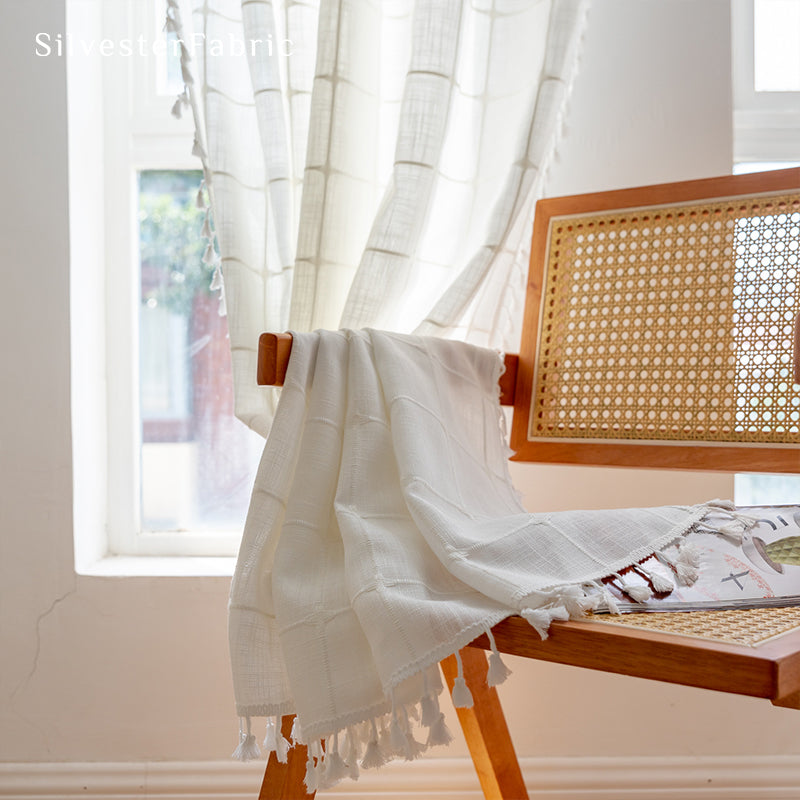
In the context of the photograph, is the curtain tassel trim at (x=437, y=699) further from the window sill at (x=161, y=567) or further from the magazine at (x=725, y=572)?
the window sill at (x=161, y=567)

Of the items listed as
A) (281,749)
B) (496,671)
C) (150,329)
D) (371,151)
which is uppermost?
(371,151)

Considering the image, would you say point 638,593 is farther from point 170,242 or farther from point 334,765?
point 170,242

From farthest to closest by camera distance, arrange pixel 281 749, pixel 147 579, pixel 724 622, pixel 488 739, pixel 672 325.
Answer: pixel 147 579 → pixel 672 325 → pixel 488 739 → pixel 281 749 → pixel 724 622

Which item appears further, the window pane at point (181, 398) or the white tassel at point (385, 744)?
the window pane at point (181, 398)

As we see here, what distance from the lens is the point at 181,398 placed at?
4.53 ft

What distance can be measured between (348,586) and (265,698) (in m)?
0.12

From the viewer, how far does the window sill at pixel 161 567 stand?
1.20 meters

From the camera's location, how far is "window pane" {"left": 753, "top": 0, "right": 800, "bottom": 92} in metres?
1.35

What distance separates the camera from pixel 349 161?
101cm

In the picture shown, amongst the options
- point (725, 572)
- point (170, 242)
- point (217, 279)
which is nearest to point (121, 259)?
point (170, 242)

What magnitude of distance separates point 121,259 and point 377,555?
91 cm

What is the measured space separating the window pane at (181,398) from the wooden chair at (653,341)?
1.89 feet

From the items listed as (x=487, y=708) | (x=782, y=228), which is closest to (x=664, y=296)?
(x=782, y=228)

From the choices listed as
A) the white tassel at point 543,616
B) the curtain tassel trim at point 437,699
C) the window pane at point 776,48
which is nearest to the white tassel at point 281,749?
the curtain tassel trim at point 437,699
